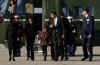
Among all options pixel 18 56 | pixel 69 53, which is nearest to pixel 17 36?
pixel 18 56

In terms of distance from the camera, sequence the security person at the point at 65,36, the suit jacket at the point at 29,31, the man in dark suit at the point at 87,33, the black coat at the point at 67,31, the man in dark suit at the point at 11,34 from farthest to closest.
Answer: the black coat at the point at 67,31 < the security person at the point at 65,36 < the man in dark suit at the point at 87,33 < the suit jacket at the point at 29,31 < the man in dark suit at the point at 11,34

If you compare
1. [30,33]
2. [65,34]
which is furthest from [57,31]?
[30,33]

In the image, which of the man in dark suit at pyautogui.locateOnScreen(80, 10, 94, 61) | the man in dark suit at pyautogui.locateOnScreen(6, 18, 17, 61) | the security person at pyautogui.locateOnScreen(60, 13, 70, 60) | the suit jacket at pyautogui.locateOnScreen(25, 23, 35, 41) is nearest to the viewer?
the man in dark suit at pyautogui.locateOnScreen(6, 18, 17, 61)

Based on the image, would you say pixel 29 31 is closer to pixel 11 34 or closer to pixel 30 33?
pixel 30 33

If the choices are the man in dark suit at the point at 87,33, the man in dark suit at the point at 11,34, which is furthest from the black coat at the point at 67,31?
the man in dark suit at the point at 11,34

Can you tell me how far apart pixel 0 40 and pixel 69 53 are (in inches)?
220

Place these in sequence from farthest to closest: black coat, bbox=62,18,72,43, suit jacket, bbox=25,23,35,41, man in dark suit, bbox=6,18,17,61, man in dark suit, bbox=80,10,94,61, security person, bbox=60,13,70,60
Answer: black coat, bbox=62,18,72,43
security person, bbox=60,13,70,60
man in dark suit, bbox=80,10,94,61
suit jacket, bbox=25,23,35,41
man in dark suit, bbox=6,18,17,61

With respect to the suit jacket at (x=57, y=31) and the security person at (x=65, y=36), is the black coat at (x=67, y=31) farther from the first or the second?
the suit jacket at (x=57, y=31)

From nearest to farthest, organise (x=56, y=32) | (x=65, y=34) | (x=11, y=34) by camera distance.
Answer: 1. (x=11, y=34)
2. (x=56, y=32)
3. (x=65, y=34)

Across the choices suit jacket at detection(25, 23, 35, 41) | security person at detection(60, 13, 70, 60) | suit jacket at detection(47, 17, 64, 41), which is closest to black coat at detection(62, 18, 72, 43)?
security person at detection(60, 13, 70, 60)

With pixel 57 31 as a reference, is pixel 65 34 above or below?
below

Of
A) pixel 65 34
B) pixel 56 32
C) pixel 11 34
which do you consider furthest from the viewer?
pixel 65 34

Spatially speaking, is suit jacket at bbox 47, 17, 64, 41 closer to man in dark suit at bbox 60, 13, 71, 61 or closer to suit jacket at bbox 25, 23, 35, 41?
man in dark suit at bbox 60, 13, 71, 61

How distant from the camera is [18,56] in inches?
672
